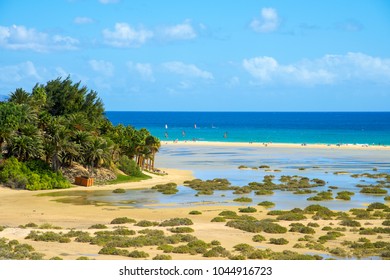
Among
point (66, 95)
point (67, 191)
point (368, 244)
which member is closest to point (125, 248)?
point (368, 244)

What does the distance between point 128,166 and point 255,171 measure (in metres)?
19.4

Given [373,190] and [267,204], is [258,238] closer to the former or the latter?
[267,204]

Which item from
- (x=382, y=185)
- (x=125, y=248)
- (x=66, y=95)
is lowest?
(x=125, y=248)

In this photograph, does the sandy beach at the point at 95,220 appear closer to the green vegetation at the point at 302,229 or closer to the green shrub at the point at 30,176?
the green vegetation at the point at 302,229

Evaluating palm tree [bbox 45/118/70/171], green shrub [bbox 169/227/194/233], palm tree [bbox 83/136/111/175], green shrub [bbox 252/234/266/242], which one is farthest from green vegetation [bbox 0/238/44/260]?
palm tree [bbox 83/136/111/175]

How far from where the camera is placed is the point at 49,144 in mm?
64000

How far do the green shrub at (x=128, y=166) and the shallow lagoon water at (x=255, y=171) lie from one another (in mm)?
7703

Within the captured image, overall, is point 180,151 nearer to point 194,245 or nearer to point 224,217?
point 224,217

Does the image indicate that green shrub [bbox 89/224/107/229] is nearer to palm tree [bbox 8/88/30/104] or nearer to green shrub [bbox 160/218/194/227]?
green shrub [bbox 160/218/194/227]

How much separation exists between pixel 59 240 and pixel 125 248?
3963 mm

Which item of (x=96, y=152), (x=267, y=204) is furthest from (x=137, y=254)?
(x=96, y=152)

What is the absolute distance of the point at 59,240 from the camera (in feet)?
112

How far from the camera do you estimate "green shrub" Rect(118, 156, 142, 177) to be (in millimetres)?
74188

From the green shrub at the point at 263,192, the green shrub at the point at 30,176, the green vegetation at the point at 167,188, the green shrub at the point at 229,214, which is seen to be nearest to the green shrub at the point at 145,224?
the green shrub at the point at 229,214
